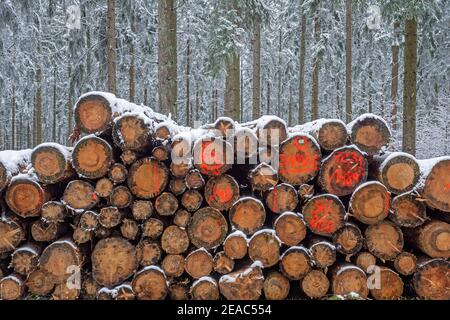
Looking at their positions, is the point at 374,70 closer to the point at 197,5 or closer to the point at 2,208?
the point at 197,5

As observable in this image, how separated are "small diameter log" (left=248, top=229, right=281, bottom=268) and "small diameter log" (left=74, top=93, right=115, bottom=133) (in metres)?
2.39

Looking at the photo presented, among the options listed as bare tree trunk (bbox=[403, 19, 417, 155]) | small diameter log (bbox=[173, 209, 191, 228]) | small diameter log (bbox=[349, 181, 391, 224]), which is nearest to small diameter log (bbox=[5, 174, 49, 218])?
small diameter log (bbox=[173, 209, 191, 228])

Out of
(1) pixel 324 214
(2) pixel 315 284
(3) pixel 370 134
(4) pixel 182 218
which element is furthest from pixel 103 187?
(3) pixel 370 134

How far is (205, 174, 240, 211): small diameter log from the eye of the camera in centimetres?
490

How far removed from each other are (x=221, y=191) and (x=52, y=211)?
7.17 ft

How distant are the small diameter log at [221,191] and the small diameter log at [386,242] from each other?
72.6 inches

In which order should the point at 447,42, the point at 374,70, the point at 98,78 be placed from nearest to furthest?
the point at 447,42 < the point at 98,78 < the point at 374,70

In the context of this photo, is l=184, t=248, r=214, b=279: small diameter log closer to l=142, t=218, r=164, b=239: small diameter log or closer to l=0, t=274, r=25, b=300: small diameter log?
l=142, t=218, r=164, b=239: small diameter log

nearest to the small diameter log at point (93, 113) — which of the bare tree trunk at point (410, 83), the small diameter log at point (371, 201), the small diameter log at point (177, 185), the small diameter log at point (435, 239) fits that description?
the small diameter log at point (177, 185)

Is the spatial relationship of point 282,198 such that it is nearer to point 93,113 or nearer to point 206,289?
point 206,289

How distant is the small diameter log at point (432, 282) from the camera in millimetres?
4828

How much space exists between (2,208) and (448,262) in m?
5.78
